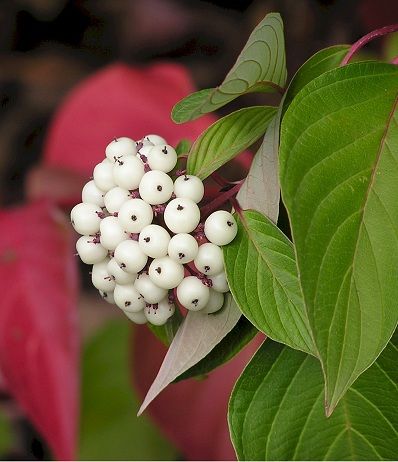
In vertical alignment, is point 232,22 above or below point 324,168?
above

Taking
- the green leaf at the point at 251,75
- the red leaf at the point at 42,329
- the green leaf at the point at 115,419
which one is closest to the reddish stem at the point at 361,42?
the green leaf at the point at 251,75

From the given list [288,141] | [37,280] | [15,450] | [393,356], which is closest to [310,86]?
[288,141]

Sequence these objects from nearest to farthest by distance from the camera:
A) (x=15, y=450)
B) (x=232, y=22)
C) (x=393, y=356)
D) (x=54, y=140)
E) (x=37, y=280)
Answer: (x=393, y=356), (x=37, y=280), (x=54, y=140), (x=15, y=450), (x=232, y=22)

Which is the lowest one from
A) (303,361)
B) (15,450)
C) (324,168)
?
(15,450)

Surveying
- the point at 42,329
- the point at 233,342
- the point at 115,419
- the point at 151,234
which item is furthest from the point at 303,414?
the point at 115,419

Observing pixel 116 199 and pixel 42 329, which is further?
pixel 42 329

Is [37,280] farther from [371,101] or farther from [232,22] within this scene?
[232,22]

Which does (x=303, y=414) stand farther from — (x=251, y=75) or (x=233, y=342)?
(x=251, y=75)

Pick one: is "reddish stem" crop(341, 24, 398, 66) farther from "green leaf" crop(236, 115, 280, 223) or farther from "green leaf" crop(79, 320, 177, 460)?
"green leaf" crop(79, 320, 177, 460)
